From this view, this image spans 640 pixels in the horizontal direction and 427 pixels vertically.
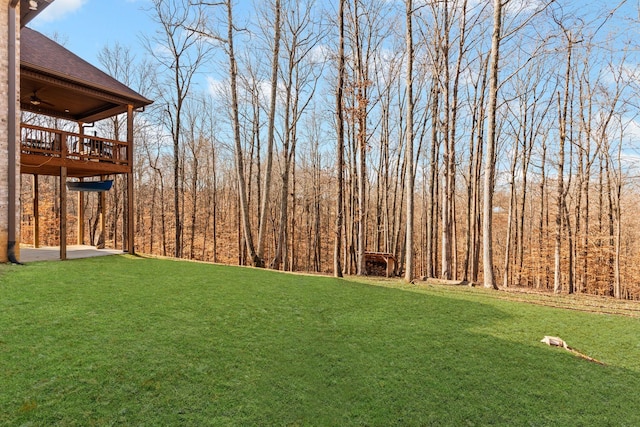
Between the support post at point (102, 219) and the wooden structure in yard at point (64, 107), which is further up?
the wooden structure in yard at point (64, 107)

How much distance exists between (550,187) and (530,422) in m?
18.3

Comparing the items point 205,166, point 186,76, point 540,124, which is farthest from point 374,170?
point 205,166

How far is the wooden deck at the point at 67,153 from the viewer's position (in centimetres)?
733

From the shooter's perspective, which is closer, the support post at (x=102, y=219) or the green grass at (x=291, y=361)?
the green grass at (x=291, y=361)

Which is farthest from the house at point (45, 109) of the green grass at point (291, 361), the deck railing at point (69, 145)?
the green grass at point (291, 361)

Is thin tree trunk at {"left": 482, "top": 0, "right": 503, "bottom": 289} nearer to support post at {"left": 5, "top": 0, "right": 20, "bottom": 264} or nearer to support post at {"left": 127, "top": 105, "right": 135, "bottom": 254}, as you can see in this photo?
support post at {"left": 127, "top": 105, "right": 135, "bottom": 254}

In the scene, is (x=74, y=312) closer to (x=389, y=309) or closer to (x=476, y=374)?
(x=389, y=309)

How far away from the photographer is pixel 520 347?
3.65 meters

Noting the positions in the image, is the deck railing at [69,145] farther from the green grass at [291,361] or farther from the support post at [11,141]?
the green grass at [291,361]

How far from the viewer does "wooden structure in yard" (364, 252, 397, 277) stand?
1110 cm

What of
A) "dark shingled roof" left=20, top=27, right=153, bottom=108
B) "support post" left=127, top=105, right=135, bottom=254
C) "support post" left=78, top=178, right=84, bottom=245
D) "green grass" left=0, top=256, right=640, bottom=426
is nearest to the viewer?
"green grass" left=0, top=256, right=640, bottom=426

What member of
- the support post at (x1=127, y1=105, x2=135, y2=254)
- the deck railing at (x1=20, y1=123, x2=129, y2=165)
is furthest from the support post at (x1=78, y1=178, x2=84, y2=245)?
the support post at (x1=127, y1=105, x2=135, y2=254)

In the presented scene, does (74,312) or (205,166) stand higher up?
(205,166)

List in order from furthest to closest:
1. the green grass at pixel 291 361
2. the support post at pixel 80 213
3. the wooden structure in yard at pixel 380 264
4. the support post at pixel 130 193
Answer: the wooden structure in yard at pixel 380 264
the support post at pixel 80 213
the support post at pixel 130 193
the green grass at pixel 291 361
